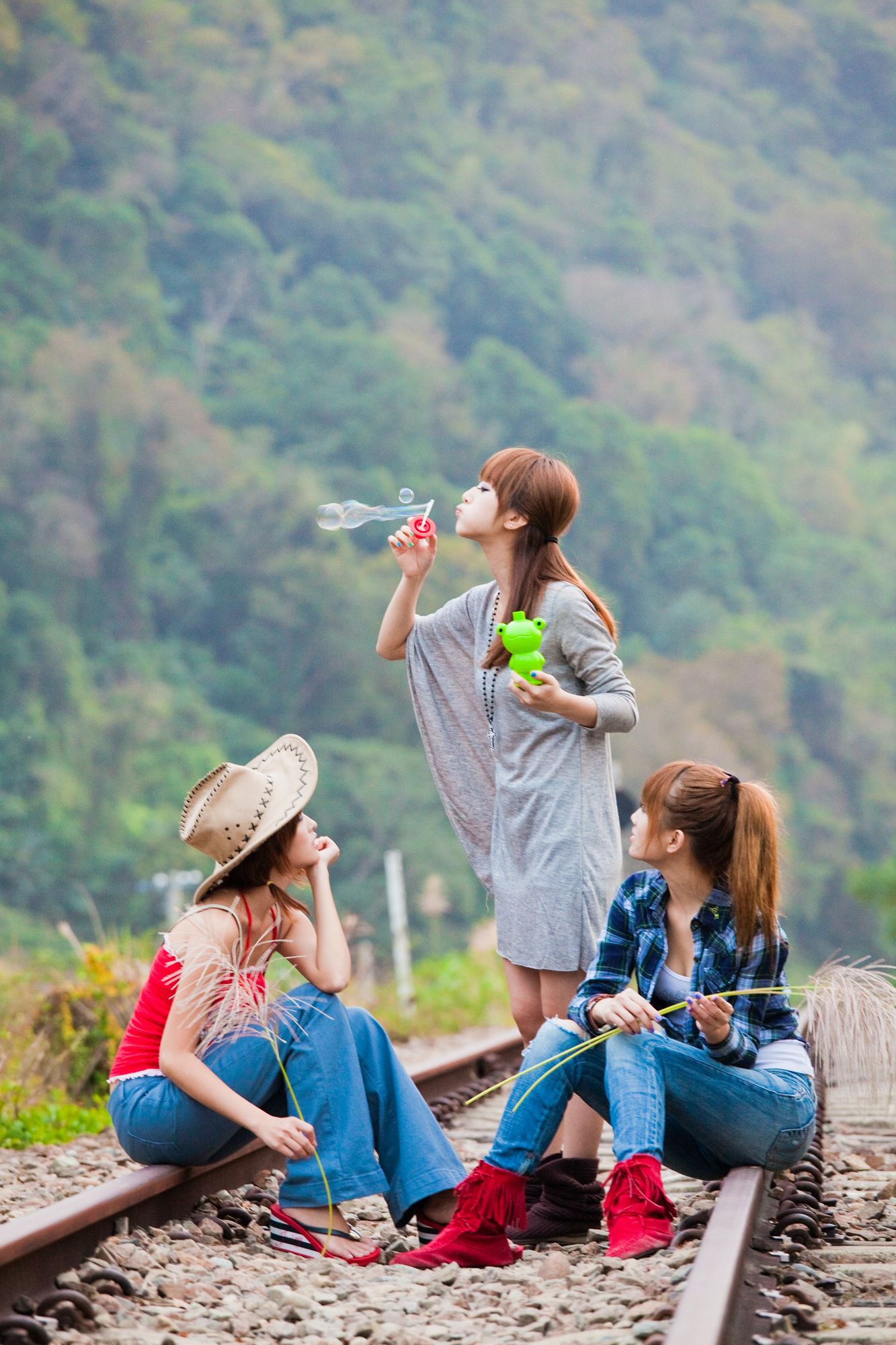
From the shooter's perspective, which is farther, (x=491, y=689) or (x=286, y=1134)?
(x=491, y=689)

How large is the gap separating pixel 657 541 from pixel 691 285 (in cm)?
1899

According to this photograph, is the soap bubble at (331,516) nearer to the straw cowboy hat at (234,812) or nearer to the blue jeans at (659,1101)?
the straw cowboy hat at (234,812)

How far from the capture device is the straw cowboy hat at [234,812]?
3.21 meters

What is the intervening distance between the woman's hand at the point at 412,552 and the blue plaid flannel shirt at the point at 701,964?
88 cm

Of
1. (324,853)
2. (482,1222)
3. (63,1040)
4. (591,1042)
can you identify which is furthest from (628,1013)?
(63,1040)

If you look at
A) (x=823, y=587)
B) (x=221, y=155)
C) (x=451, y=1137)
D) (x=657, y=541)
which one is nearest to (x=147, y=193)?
(x=221, y=155)

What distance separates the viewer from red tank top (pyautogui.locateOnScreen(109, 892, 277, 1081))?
10.6 ft

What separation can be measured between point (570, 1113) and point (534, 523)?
4.28ft

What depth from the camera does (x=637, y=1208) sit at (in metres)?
2.80

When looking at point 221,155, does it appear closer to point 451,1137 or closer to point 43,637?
point 43,637

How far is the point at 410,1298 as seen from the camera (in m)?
2.73

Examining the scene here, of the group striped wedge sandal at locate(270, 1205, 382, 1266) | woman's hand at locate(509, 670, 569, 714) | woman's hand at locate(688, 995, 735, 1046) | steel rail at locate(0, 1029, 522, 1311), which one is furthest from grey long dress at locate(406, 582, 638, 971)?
steel rail at locate(0, 1029, 522, 1311)

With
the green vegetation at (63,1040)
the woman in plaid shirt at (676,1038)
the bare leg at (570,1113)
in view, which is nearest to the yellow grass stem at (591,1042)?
the woman in plaid shirt at (676,1038)

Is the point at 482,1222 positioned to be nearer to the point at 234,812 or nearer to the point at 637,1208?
the point at 637,1208
